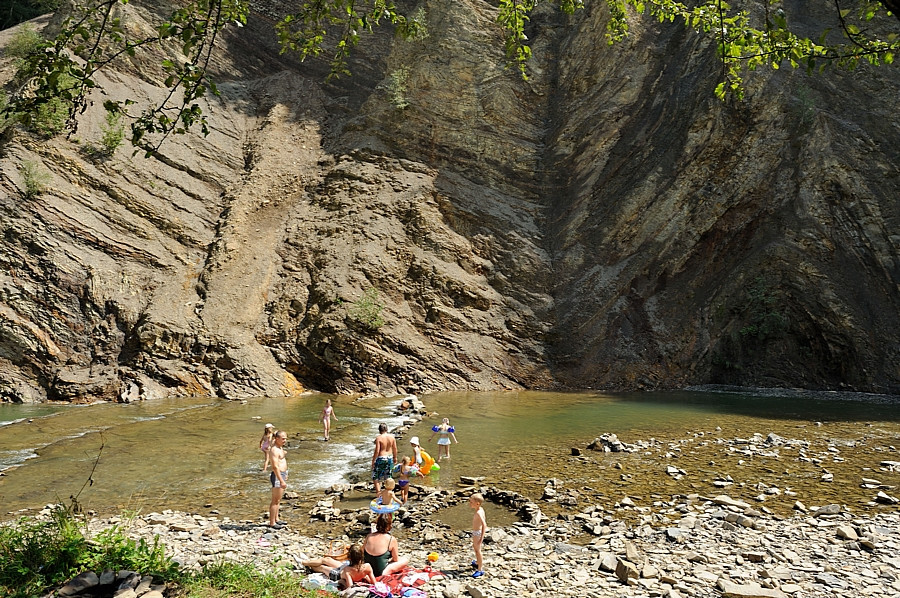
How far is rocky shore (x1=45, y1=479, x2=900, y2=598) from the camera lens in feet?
20.6

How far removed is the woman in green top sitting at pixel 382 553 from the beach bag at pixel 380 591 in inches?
12.1

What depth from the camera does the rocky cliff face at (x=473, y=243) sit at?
21844 mm

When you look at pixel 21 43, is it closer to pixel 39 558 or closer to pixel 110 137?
pixel 110 137

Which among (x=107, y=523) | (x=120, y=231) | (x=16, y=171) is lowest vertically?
(x=107, y=523)

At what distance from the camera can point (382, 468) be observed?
1074cm

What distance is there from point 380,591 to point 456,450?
7.61 metres

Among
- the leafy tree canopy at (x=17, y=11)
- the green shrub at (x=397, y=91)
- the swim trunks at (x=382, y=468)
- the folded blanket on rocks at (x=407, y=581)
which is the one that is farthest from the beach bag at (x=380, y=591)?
the leafy tree canopy at (x=17, y=11)

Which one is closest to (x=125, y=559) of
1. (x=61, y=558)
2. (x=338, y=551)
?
(x=61, y=558)

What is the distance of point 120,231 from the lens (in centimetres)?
2433

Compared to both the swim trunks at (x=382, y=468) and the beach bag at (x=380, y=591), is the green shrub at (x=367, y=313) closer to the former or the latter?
the swim trunks at (x=382, y=468)

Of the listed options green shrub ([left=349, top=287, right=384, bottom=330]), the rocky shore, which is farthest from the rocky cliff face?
the rocky shore

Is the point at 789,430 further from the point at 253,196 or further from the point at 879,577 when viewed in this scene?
the point at 253,196

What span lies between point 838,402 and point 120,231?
3065 cm

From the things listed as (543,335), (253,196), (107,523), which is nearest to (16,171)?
(253,196)
